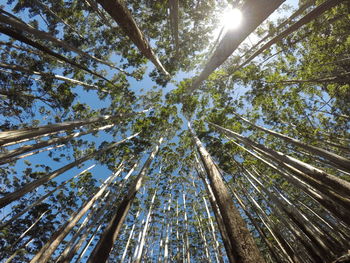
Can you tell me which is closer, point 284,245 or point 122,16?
point 122,16

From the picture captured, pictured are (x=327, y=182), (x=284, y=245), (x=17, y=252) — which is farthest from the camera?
(x=17, y=252)

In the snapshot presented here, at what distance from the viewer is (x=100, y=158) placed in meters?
12.8

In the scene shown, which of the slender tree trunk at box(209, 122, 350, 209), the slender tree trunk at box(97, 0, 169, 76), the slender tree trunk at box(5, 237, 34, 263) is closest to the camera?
the slender tree trunk at box(209, 122, 350, 209)

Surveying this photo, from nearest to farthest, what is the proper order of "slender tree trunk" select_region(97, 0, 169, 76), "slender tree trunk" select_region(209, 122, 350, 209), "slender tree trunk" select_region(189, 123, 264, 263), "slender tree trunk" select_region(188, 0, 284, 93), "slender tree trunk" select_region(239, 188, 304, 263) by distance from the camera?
"slender tree trunk" select_region(189, 123, 264, 263), "slender tree trunk" select_region(188, 0, 284, 93), "slender tree trunk" select_region(209, 122, 350, 209), "slender tree trunk" select_region(97, 0, 169, 76), "slender tree trunk" select_region(239, 188, 304, 263)

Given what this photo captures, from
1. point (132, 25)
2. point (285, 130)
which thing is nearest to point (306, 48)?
point (285, 130)

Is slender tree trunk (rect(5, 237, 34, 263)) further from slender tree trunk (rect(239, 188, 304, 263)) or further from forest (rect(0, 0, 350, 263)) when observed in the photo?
slender tree trunk (rect(239, 188, 304, 263))

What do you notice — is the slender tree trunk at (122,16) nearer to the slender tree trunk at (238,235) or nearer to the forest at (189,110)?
the forest at (189,110)

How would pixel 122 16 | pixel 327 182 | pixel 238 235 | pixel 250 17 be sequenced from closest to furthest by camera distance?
pixel 238 235 → pixel 250 17 → pixel 327 182 → pixel 122 16

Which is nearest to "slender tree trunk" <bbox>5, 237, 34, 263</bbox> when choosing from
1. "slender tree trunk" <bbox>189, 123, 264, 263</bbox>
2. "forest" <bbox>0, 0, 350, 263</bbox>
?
"forest" <bbox>0, 0, 350, 263</bbox>

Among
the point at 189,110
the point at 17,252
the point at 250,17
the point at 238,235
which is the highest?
the point at 189,110

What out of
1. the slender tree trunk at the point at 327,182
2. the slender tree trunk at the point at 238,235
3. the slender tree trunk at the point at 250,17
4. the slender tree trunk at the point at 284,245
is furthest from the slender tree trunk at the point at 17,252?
the slender tree trunk at the point at 250,17

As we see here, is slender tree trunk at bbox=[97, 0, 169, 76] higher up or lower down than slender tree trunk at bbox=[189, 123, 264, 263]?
higher up

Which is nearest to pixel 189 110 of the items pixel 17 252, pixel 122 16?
pixel 122 16

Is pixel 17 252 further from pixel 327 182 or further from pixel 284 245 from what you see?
pixel 327 182
